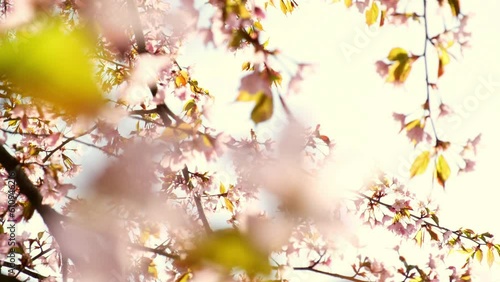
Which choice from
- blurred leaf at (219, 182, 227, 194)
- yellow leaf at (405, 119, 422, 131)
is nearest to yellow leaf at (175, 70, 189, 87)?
blurred leaf at (219, 182, 227, 194)

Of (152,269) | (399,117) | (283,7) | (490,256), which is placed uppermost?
(283,7)

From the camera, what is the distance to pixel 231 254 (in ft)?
2.54

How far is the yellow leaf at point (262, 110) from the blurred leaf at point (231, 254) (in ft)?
0.76

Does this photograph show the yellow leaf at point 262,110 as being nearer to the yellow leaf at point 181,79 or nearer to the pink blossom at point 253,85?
the pink blossom at point 253,85

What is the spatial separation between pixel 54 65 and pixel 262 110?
506 millimetres

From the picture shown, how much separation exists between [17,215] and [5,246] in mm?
138

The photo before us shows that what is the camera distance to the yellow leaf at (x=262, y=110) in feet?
2.85

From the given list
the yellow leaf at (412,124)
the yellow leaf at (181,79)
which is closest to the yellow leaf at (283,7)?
the yellow leaf at (412,124)

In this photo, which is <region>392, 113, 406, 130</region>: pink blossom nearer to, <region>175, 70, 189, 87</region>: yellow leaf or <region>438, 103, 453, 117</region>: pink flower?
<region>438, 103, 453, 117</region>: pink flower

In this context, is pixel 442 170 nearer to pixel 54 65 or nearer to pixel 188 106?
pixel 54 65

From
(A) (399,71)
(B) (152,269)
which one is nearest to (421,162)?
(A) (399,71)

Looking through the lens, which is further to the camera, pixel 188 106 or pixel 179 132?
pixel 188 106

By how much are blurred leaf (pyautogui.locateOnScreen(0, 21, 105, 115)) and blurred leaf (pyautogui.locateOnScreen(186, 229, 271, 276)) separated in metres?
0.43

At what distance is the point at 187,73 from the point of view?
2727 millimetres
